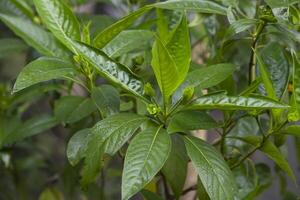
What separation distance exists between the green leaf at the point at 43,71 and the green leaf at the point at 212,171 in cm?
19

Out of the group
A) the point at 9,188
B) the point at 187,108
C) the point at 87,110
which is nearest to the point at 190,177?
the point at 87,110

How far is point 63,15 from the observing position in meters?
0.79

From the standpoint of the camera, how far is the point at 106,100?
0.77 meters

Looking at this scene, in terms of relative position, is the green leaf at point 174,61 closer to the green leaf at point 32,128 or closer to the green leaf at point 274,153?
the green leaf at point 274,153

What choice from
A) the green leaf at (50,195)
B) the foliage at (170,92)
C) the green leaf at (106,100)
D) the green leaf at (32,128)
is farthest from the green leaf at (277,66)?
the green leaf at (50,195)

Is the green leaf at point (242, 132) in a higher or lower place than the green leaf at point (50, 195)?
higher

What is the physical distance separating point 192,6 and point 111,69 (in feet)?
0.48

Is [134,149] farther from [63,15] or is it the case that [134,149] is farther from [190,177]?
[190,177]

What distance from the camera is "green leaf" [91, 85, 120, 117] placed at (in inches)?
30.0

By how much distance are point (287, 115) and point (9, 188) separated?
3.54 feet

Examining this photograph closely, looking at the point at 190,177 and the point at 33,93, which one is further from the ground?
the point at 33,93

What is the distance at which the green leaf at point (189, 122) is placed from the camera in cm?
70

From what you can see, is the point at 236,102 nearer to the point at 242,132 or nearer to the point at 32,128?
the point at 242,132

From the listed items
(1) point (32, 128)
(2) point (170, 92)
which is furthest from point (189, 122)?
(1) point (32, 128)
